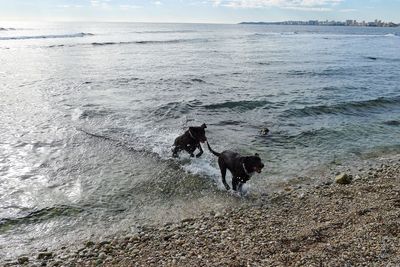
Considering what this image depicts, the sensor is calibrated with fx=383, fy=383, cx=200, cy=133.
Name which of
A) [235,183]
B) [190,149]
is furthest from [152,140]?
[235,183]

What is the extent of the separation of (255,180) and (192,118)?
7.20m

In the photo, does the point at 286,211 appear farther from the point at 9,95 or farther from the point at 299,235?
the point at 9,95

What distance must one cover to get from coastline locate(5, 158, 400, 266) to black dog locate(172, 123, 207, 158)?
9.93 ft

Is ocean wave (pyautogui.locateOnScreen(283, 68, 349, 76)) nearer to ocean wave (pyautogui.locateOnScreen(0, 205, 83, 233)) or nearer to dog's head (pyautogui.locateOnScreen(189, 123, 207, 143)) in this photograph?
dog's head (pyautogui.locateOnScreen(189, 123, 207, 143))

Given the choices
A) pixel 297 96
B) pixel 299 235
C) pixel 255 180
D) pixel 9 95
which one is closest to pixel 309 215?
pixel 299 235

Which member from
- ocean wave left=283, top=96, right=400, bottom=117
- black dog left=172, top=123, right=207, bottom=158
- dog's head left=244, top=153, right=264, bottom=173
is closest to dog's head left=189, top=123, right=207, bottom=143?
black dog left=172, top=123, right=207, bottom=158

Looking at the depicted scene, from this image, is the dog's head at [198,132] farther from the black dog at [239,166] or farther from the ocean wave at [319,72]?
the ocean wave at [319,72]

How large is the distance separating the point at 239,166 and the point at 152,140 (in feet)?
18.0

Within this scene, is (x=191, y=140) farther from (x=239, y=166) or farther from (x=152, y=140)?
(x=152, y=140)

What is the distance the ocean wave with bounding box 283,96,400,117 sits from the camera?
17956mm

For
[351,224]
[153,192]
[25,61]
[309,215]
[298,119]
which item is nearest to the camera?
[351,224]

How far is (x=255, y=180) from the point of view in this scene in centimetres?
1026

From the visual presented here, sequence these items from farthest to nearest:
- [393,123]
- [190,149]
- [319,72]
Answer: [319,72], [393,123], [190,149]

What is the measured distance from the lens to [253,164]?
8.69 metres
